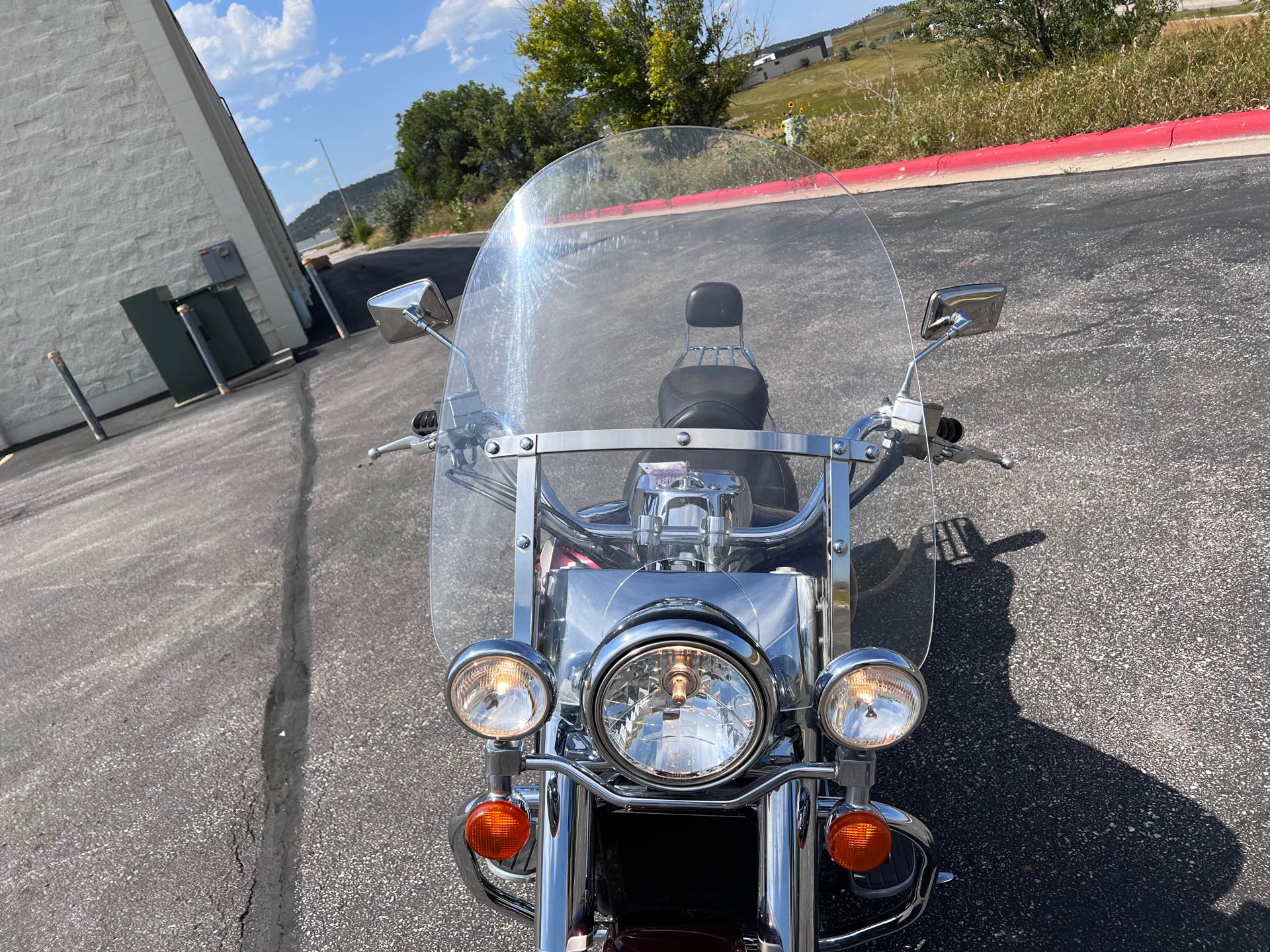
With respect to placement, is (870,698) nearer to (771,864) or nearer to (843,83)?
(771,864)

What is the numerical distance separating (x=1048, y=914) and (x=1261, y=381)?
3562 mm

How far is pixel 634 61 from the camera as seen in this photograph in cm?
2625

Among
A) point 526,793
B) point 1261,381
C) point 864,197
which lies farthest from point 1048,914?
point 864,197

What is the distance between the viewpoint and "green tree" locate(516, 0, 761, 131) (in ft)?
77.6

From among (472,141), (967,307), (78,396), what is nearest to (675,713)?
(967,307)

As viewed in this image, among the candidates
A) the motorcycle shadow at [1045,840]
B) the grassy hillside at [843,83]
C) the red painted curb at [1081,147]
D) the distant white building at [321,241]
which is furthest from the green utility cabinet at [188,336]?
the distant white building at [321,241]

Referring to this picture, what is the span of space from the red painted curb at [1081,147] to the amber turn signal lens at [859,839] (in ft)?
22.0

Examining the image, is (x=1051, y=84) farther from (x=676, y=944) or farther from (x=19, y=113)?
(x=19, y=113)

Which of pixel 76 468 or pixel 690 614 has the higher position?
pixel 690 614

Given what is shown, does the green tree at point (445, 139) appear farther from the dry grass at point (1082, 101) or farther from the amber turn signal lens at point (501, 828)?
the amber turn signal lens at point (501, 828)

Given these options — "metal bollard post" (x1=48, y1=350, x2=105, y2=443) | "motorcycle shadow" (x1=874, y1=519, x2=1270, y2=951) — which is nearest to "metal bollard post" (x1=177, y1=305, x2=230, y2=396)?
"metal bollard post" (x1=48, y1=350, x2=105, y2=443)

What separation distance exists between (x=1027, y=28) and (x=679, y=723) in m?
15.8

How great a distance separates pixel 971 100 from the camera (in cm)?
1252

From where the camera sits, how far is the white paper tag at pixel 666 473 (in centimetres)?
215
